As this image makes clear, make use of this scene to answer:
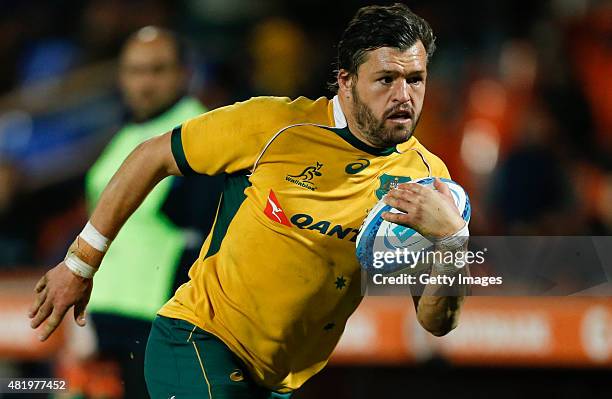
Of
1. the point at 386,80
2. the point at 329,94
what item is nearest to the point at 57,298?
the point at 386,80

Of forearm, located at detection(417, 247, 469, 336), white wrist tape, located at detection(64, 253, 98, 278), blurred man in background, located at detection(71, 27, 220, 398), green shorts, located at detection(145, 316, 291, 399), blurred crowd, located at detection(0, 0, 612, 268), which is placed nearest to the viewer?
forearm, located at detection(417, 247, 469, 336)

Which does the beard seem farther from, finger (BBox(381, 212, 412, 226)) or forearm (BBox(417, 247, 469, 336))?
forearm (BBox(417, 247, 469, 336))

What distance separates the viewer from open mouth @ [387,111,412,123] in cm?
364

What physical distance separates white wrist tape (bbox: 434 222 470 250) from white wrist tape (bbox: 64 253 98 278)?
4.26 feet

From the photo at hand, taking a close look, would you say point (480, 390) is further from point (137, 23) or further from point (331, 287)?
point (137, 23)

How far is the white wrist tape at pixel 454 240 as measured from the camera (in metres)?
3.48

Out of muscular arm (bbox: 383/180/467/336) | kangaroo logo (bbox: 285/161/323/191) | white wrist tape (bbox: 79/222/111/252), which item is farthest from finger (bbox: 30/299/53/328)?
muscular arm (bbox: 383/180/467/336)

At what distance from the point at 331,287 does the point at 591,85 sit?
12.9 feet

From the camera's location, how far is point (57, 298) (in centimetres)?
376

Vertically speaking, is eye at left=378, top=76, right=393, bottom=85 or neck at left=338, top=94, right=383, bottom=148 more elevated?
eye at left=378, top=76, right=393, bottom=85

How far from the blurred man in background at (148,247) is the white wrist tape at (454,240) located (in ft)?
6.89

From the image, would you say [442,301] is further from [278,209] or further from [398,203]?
[278,209]

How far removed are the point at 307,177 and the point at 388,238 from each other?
0.38 meters

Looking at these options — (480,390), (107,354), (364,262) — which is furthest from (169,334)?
(480,390)
